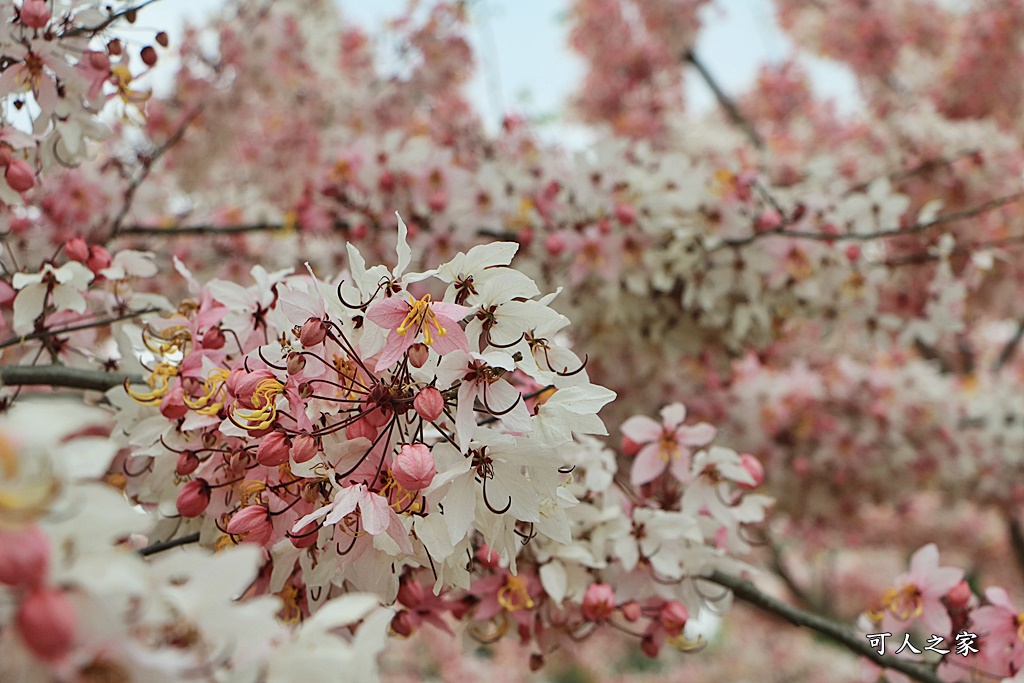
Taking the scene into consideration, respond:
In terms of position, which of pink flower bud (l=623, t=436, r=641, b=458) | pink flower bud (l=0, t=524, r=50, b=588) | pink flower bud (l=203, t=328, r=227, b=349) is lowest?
pink flower bud (l=623, t=436, r=641, b=458)

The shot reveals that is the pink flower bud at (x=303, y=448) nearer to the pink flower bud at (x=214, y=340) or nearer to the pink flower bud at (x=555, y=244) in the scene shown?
the pink flower bud at (x=214, y=340)

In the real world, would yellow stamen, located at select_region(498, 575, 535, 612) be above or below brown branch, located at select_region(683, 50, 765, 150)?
above

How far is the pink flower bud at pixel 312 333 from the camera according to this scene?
30.7 inches

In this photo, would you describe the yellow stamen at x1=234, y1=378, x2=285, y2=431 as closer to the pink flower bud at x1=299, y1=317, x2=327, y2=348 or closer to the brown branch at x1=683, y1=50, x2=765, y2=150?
the pink flower bud at x1=299, y1=317, x2=327, y2=348

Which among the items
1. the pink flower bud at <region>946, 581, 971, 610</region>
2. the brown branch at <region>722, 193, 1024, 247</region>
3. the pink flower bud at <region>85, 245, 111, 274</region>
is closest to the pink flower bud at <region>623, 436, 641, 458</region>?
the pink flower bud at <region>946, 581, 971, 610</region>

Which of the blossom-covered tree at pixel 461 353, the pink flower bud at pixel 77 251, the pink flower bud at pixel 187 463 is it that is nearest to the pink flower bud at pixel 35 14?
the blossom-covered tree at pixel 461 353

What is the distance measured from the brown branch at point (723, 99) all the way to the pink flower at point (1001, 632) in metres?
3.11

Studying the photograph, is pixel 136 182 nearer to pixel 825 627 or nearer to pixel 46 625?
pixel 46 625

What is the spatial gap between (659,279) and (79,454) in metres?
1.46

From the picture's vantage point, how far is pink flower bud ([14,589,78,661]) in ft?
1.36

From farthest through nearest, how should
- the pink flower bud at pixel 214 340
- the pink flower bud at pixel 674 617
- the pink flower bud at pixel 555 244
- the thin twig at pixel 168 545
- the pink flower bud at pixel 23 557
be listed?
the pink flower bud at pixel 555 244 < the pink flower bud at pixel 674 617 < the pink flower bud at pixel 214 340 < the thin twig at pixel 168 545 < the pink flower bud at pixel 23 557

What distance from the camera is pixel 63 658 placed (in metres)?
0.43

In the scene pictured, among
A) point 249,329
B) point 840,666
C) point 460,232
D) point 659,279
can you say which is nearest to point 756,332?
point 659,279

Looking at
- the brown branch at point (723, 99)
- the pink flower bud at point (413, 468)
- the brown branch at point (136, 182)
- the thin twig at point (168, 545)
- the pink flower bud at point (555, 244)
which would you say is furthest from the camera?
the brown branch at point (723, 99)
